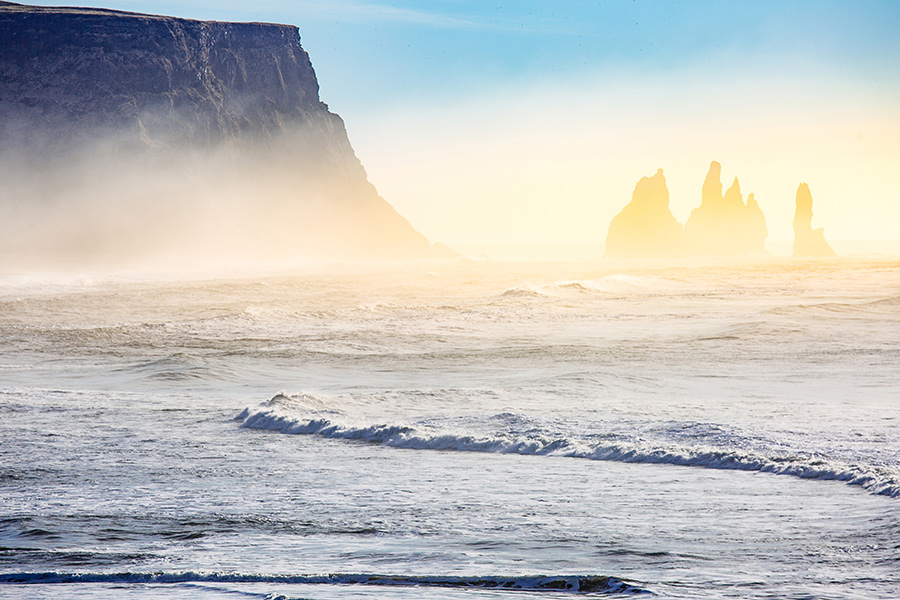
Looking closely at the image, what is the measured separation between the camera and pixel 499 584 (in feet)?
15.8

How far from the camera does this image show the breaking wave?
15.6 ft

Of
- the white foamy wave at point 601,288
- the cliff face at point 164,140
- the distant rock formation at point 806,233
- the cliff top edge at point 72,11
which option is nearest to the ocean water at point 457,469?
the white foamy wave at point 601,288

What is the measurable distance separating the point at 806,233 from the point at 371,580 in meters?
132

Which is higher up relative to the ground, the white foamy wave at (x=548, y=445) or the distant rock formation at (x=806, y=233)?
the distant rock formation at (x=806, y=233)

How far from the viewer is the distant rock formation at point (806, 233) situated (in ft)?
400

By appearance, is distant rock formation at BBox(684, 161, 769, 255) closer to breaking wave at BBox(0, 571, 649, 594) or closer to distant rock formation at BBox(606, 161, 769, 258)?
distant rock formation at BBox(606, 161, 769, 258)

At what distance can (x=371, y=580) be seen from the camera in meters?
4.90

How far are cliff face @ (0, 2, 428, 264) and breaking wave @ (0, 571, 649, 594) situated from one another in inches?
3678

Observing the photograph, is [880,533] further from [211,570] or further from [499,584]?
[211,570]

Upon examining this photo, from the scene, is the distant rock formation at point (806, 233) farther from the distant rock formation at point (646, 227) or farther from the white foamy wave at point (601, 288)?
the white foamy wave at point (601, 288)

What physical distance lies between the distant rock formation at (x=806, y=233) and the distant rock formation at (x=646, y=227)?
65.9 feet

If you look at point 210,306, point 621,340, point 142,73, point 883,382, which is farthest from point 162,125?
point 883,382

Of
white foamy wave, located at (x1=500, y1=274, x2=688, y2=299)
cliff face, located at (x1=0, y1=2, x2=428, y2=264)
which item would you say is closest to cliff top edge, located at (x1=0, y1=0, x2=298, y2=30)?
cliff face, located at (x1=0, y1=2, x2=428, y2=264)

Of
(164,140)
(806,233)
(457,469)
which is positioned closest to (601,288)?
(457,469)
